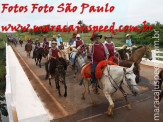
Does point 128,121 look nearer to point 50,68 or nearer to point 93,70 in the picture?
point 93,70

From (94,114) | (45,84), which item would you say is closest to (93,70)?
(94,114)

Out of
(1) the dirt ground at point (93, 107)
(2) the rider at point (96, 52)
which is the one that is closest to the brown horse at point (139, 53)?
(1) the dirt ground at point (93, 107)

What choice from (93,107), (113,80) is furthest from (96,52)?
(93,107)

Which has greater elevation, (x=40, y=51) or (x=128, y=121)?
(x=40, y=51)

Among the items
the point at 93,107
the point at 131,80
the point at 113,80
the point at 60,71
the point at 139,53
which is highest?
the point at 139,53

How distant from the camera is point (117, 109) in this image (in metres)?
6.13

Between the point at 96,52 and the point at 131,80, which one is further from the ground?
the point at 96,52

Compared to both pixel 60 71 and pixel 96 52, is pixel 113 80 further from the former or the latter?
pixel 60 71

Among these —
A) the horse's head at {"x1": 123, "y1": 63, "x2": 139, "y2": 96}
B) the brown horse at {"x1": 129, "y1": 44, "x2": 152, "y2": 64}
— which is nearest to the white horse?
the horse's head at {"x1": 123, "y1": 63, "x2": 139, "y2": 96}

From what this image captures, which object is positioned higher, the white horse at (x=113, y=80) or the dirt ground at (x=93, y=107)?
the white horse at (x=113, y=80)

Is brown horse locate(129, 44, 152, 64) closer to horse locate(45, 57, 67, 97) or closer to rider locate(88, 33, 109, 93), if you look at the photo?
rider locate(88, 33, 109, 93)

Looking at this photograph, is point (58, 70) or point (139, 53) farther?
point (139, 53)

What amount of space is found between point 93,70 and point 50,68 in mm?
2903

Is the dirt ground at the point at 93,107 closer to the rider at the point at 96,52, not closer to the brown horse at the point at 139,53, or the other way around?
the rider at the point at 96,52
